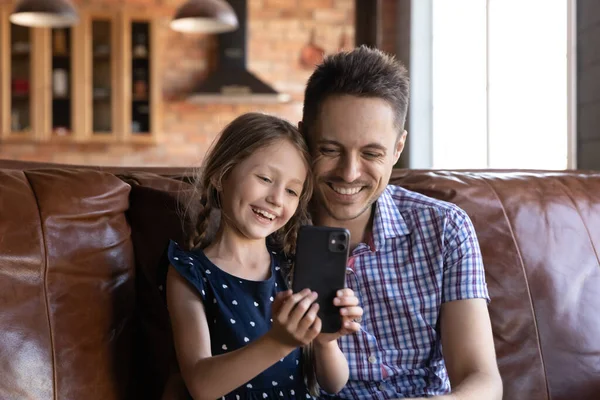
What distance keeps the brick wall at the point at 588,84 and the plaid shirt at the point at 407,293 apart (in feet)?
4.18

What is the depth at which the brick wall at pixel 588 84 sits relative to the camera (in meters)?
2.69

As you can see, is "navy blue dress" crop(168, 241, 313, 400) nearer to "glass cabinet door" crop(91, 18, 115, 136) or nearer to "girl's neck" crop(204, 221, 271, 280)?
"girl's neck" crop(204, 221, 271, 280)

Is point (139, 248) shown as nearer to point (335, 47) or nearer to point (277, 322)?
point (277, 322)

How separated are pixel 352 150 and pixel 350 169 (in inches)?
1.7

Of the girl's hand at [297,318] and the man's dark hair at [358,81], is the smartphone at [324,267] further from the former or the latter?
the man's dark hair at [358,81]

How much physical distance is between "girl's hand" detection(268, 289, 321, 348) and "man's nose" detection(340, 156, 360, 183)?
1.33 ft

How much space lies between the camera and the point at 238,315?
1.52 metres

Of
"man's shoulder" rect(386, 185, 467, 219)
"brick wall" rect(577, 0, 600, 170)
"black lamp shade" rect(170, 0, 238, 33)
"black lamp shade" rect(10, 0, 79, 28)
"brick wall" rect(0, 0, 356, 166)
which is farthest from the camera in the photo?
"brick wall" rect(0, 0, 356, 166)

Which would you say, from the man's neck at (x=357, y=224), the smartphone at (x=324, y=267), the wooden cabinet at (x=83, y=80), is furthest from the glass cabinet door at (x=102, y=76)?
the smartphone at (x=324, y=267)

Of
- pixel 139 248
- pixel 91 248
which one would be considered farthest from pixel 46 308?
pixel 139 248

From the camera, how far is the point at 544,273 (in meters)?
1.90

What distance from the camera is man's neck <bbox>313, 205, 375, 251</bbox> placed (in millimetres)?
1735

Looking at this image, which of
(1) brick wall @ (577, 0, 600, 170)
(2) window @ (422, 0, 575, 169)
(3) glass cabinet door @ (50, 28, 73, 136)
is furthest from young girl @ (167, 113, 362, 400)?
(3) glass cabinet door @ (50, 28, 73, 136)

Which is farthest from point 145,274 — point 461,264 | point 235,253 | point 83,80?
point 83,80
